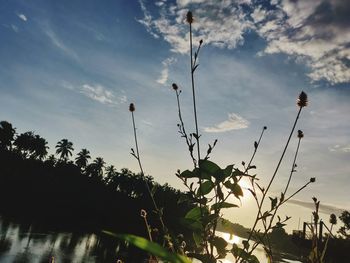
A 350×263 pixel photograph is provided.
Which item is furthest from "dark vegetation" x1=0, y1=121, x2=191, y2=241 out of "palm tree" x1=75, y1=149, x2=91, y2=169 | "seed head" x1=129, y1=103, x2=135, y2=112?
"seed head" x1=129, y1=103, x2=135, y2=112

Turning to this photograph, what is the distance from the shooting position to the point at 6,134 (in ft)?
276

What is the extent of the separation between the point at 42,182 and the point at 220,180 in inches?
3558

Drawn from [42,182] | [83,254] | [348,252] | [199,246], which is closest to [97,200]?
[42,182]

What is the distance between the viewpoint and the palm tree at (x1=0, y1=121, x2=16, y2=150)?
8331cm

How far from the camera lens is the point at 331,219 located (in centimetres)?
153

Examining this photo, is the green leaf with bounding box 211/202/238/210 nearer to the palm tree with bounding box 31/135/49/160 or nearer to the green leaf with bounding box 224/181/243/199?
the green leaf with bounding box 224/181/243/199

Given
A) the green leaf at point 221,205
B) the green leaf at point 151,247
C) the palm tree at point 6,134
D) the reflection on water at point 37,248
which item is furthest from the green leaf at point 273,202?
the palm tree at point 6,134

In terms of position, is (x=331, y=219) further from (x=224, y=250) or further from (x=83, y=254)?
(x=83, y=254)

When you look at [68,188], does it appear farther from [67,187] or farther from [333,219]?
[333,219]

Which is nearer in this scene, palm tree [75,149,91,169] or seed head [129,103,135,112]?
seed head [129,103,135,112]

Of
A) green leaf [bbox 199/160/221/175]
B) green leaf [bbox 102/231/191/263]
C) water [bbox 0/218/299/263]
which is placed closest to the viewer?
green leaf [bbox 102/231/191/263]

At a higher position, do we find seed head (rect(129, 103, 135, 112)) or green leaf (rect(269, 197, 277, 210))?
seed head (rect(129, 103, 135, 112))

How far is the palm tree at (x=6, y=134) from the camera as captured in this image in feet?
273

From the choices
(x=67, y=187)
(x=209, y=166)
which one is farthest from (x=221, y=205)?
(x=67, y=187)
